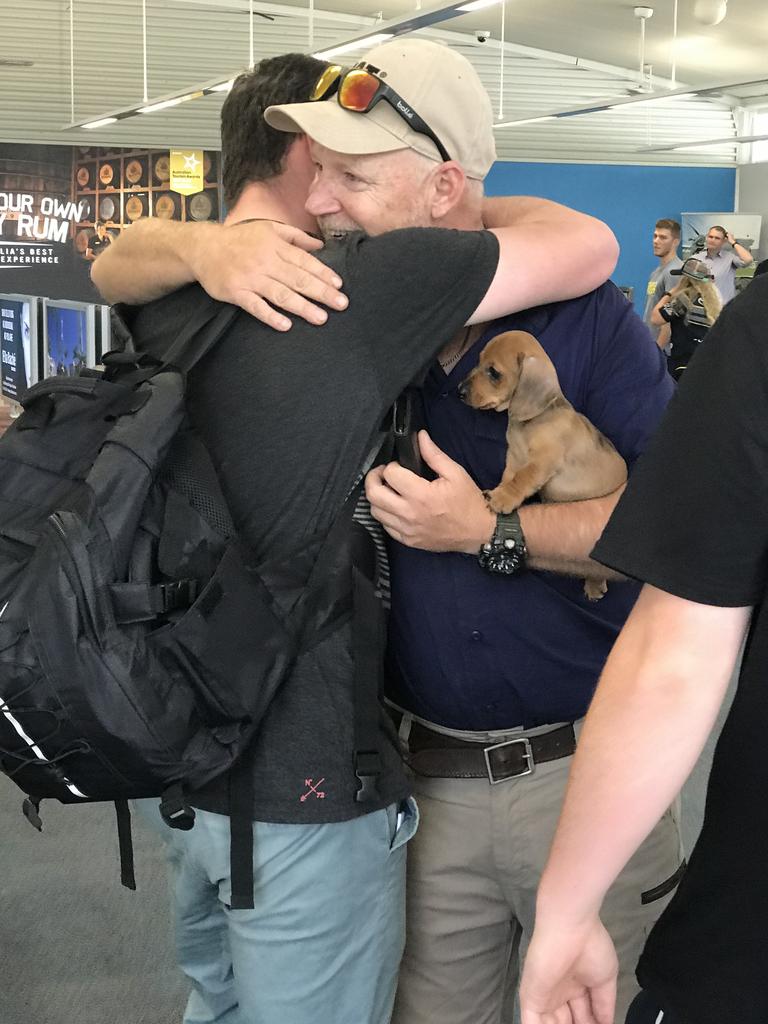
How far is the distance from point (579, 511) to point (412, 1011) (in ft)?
2.59

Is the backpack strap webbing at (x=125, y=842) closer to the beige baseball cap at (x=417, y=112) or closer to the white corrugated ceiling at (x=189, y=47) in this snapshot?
the beige baseball cap at (x=417, y=112)

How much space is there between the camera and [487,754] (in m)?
1.57

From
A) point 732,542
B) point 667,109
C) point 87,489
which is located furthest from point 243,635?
point 667,109

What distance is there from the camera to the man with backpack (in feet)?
4.35

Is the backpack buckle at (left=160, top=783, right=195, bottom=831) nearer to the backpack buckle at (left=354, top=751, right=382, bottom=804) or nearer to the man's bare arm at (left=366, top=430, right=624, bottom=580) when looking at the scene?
the backpack buckle at (left=354, top=751, right=382, bottom=804)

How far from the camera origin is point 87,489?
1.25m

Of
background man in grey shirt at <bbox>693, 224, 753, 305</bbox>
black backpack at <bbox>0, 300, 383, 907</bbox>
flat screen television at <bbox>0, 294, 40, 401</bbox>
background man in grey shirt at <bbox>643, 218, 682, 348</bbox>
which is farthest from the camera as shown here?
background man in grey shirt at <bbox>693, 224, 753, 305</bbox>

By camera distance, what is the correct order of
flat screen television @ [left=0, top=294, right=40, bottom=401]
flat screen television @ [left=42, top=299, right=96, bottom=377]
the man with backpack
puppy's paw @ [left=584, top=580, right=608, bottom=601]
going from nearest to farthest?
the man with backpack < puppy's paw @ [left=584, top=580, right=608, bottom=601] < flat screen television @ [left=42, top=299, right=96, bottom=377] < flat screen television @ [left=0, top=294, right=40, bottom=401]

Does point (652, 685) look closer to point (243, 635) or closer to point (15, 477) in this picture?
point (243, 635)

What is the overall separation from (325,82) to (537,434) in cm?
56

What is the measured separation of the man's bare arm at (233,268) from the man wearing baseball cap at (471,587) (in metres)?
0.15

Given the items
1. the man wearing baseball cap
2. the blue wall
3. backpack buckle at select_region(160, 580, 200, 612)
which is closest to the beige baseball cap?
the man wearing baseball cap

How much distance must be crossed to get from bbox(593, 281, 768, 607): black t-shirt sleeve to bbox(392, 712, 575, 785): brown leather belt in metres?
0.72

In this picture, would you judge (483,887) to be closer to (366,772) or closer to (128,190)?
(366,772)
